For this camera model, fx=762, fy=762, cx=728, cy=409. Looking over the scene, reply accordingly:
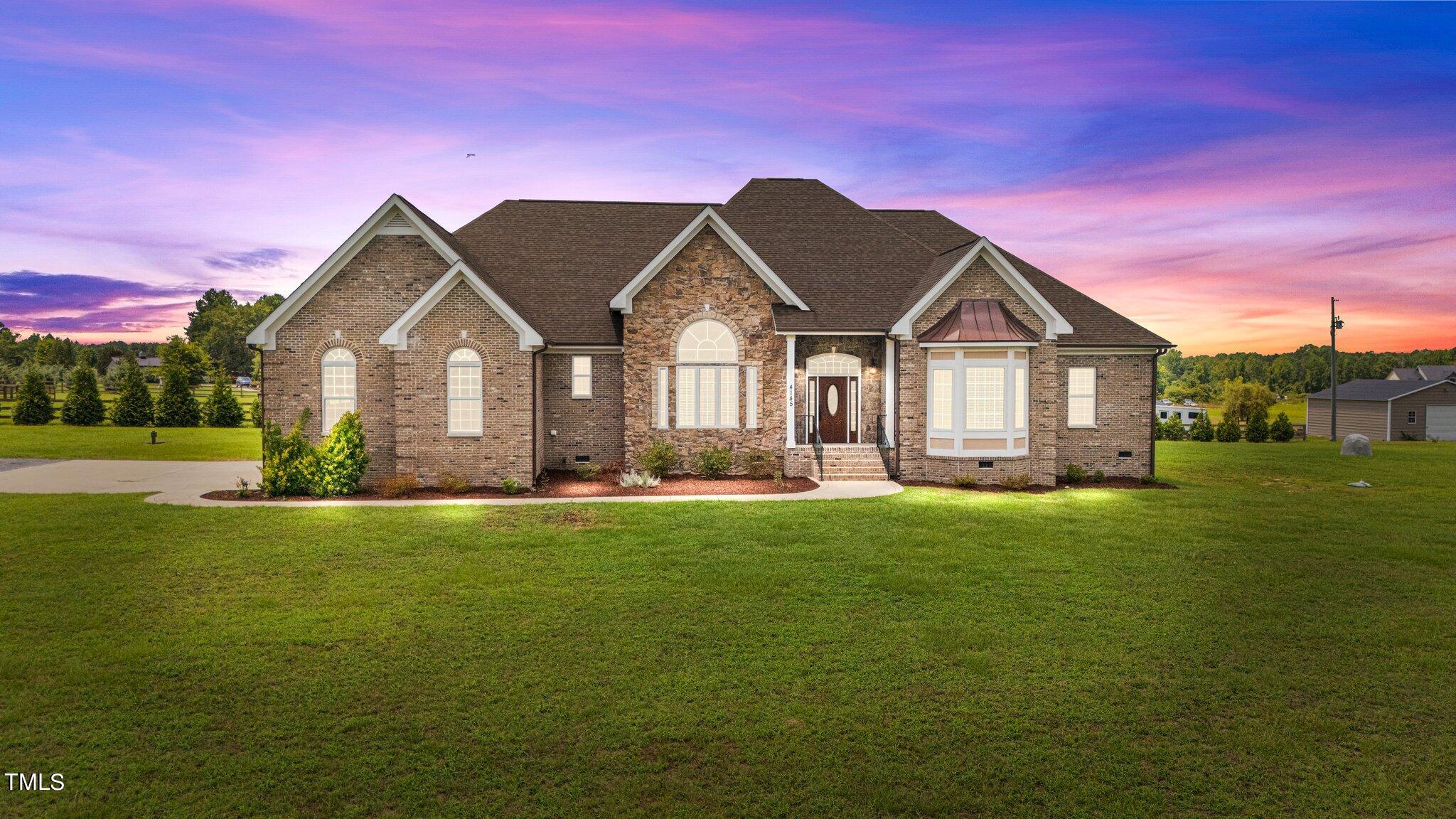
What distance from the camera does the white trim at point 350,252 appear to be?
67.0ft

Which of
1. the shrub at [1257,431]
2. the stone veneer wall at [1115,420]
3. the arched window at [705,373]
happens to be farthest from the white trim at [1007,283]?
the shrub at [1257,431]

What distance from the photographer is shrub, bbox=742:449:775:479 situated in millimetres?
21812

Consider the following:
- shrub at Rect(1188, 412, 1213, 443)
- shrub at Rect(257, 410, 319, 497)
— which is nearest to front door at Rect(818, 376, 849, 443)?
shrub at Rect(257, 410, 319, 497)

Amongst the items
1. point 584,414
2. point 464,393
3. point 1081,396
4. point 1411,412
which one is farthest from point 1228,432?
point 464,393

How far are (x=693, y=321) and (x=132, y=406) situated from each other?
39302 mm

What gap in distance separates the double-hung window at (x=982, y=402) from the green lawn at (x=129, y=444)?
80.3 feet

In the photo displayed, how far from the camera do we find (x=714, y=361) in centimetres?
2203

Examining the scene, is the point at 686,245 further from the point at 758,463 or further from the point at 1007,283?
the point at 1007,283

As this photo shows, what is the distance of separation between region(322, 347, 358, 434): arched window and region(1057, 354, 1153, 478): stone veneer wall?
20.5 meters

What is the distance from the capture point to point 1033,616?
9633 millimetres

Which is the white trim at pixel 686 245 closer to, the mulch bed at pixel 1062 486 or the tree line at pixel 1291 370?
the mulch bed at pixel 1062 486

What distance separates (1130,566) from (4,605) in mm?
16058

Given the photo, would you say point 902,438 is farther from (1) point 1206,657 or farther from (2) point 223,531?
(2) point 223,531

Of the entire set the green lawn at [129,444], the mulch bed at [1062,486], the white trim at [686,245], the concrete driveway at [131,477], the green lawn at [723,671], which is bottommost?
the green lawn at [723,671]
